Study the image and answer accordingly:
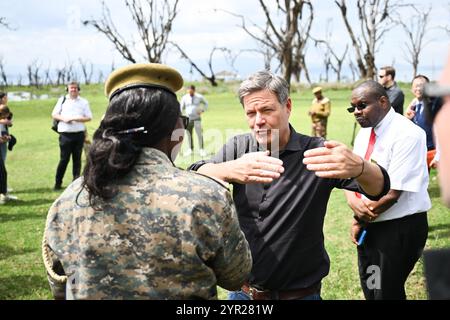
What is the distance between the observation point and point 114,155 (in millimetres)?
1616

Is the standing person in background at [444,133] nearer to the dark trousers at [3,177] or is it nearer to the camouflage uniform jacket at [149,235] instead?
the camouflage uniform jacket at [149,235]

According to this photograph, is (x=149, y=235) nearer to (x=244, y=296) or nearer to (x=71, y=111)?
(x=244, y=296)

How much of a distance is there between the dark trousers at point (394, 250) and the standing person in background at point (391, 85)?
4.55 m

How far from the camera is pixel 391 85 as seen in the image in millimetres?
7660

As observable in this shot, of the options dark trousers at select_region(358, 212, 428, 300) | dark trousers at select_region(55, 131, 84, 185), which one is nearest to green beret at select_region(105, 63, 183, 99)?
dark trousers at select_region(358, 212, 428, 300)

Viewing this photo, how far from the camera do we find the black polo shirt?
2418mm

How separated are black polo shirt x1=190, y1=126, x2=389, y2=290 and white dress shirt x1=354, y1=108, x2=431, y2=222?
98 centimetres

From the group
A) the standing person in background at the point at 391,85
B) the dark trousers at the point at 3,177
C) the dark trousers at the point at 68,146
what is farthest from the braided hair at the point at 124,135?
the dark trousers at the point at 68,146

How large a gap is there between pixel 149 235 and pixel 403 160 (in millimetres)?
2192

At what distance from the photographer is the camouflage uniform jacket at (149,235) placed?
1604 millimetres

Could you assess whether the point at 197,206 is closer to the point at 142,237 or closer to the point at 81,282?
the point at 142,237

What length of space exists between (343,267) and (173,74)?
3967 mm

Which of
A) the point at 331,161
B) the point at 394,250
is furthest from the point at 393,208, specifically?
the point at 331,161
